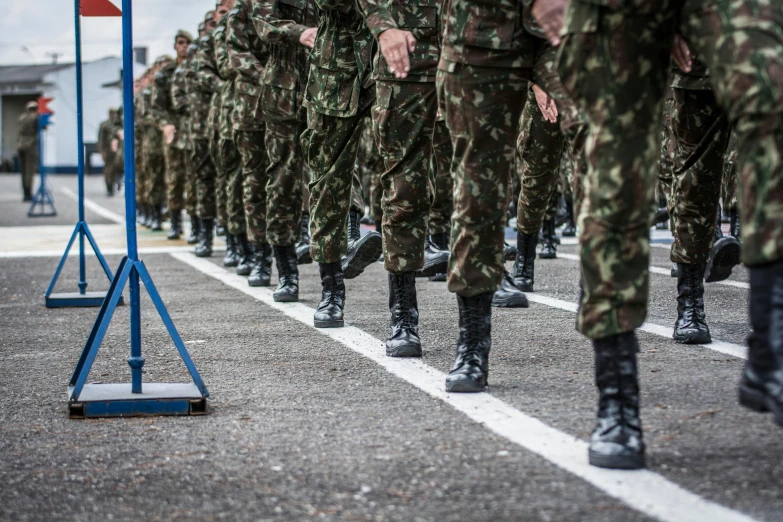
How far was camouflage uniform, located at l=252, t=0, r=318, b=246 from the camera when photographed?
695 centimetres

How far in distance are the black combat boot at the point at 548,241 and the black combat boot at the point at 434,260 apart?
207 centimetres

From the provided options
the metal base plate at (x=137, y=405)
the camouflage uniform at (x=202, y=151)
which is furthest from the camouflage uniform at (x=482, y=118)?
the camouflage uniform at (x=202, y=151)

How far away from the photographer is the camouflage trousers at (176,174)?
44.1 feet

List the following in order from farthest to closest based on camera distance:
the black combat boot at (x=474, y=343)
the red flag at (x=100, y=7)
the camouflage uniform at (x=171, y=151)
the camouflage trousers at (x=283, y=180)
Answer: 1. the camouflage uniform at (x=171, y=151)
2. the camouflage trousers at (x=283, y=180)
3. the red flag at (x=100, y=7)
4. the black combat boot at (x=474, y=343)

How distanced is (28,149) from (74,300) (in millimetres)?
21705

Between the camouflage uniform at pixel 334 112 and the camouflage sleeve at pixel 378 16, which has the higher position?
the camouflage sleeve at pixel 378 16

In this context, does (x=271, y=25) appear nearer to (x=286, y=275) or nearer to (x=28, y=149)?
(x=286, y=275)

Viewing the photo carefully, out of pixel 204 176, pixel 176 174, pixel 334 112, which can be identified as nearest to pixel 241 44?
pixel 334 112

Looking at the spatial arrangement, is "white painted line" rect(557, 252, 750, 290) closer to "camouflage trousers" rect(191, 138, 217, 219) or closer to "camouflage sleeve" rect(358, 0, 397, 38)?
"camouflage trousers" rect(191, 138, 217, 219)

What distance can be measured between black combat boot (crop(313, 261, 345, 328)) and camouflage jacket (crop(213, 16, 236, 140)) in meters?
2.85

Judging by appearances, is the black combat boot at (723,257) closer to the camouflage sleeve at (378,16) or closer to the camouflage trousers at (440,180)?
the camouflage trousers at (440,180)

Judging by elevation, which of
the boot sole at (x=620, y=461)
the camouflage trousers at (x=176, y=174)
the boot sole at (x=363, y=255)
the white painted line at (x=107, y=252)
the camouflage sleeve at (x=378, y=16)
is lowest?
the white painted line at (x=107, y=252)

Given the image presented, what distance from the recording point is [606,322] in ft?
10.2

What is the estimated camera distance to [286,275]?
23.8ft
